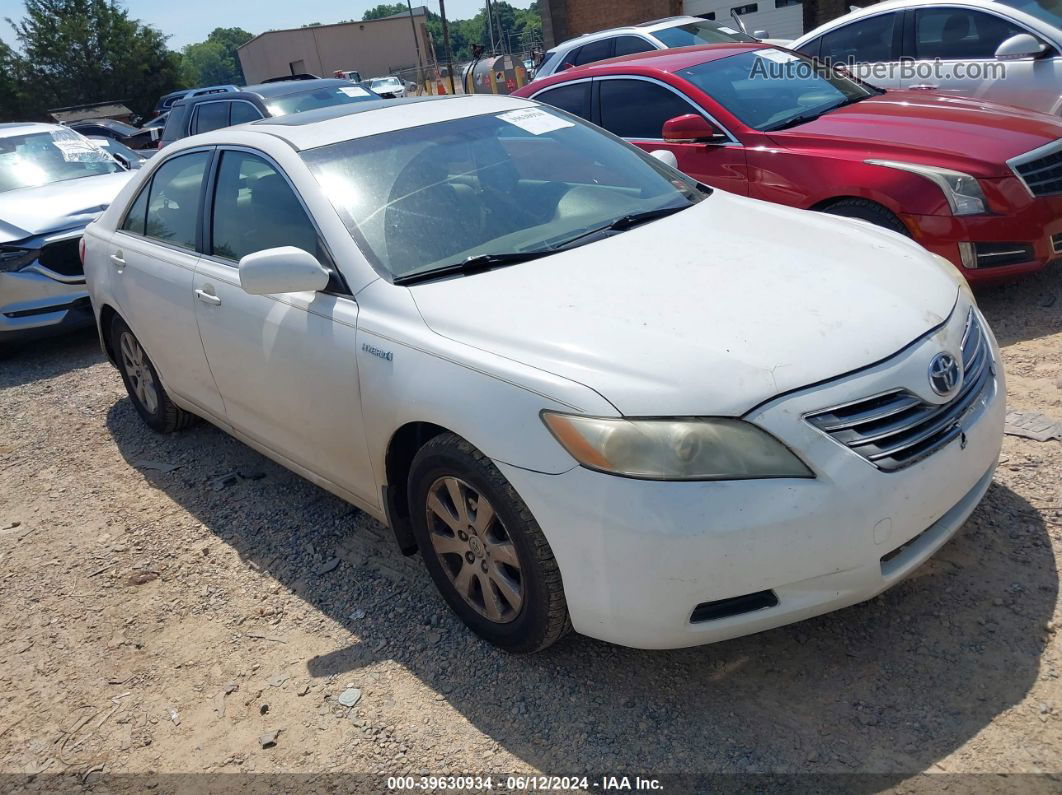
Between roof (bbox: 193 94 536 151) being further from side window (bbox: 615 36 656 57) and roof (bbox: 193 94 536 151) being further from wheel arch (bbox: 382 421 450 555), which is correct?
side window (bbox: 615 36 656 57)

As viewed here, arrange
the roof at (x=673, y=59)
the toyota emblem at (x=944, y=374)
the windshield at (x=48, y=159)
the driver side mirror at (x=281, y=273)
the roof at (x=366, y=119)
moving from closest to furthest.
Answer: the toyota emblem at (x=944, y=374) < the driver side mirror at (x=281, y=273) < the roof at (x=366, y=119) < the roof at (x=673, y=59) < the windshield at (x=48, y=159)

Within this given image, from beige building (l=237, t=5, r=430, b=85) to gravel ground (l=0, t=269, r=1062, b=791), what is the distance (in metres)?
59.3

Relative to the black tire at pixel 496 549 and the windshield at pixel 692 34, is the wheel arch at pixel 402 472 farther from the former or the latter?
the windshield at pixel 692 34

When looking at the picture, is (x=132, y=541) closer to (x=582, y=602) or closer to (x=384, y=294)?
(x=384, y=294)

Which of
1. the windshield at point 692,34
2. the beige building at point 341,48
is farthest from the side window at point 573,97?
the beige building at point 341,48

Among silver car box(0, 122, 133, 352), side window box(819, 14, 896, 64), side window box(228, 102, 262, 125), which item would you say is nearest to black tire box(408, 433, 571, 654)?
silver car box(0, 122, 133, 352)

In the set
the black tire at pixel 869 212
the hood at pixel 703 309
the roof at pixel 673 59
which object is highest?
the roof at pixel 673 59

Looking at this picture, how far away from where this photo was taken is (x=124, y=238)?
15.4 ft

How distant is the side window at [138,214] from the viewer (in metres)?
4.60

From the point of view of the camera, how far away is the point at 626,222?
3.37 m

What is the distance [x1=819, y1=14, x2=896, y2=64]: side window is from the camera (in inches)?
295

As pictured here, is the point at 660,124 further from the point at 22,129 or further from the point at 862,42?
the point at 22,129

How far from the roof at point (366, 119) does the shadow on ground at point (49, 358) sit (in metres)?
3.54

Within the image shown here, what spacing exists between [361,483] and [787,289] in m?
1.60
